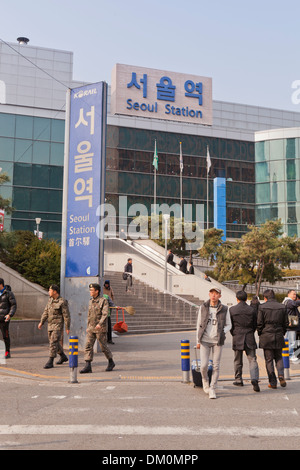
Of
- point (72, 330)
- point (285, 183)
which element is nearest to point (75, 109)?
point (72, 330)

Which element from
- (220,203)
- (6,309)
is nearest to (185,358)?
(6,309)

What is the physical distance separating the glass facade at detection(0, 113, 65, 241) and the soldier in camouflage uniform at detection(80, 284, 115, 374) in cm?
3730

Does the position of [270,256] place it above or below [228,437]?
above

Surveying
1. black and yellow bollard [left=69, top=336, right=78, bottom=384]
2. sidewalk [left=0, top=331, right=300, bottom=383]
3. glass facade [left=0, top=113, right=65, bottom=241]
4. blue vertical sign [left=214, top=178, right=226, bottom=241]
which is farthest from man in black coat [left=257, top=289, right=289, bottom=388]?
blue vertical sign [left=214, top=178, right=226, bottom=241]

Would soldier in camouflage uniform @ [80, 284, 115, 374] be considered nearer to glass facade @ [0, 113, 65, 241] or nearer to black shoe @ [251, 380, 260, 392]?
black shoe @ [251, 380, 260, 392]

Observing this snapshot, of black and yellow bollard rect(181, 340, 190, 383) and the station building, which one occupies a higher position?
the station building

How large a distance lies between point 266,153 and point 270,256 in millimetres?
29505

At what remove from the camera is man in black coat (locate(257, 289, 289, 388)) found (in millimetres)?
9062

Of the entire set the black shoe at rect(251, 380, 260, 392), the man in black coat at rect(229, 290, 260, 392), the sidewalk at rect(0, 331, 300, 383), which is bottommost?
the sidewalk at rect(0, 331, 300, 383)

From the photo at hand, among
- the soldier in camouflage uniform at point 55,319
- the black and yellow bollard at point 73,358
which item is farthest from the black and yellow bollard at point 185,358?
the soldier in camouflage uniform at point 55,319

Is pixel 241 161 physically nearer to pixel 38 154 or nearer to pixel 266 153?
pixel 266 153

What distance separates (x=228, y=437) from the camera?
577 centimetres

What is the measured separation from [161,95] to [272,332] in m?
47.1
